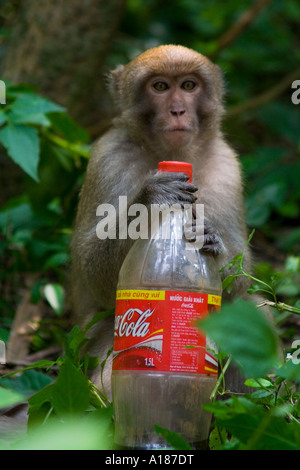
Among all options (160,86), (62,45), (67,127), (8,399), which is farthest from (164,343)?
(62,45)

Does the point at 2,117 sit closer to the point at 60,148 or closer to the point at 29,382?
the point at 60,148

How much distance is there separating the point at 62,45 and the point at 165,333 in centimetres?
396

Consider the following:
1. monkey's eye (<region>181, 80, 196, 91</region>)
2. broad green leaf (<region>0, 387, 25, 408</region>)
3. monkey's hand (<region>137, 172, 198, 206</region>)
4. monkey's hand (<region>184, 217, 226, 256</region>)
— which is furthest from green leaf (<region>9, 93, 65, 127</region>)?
broad green leaf (<region>0, 387, 25, 408</region>)

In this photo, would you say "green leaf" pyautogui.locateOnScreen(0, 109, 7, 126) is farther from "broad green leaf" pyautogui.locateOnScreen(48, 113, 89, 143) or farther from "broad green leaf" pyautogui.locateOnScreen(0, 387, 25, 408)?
"broad green leaf" pyautogui.locateOnScreen(0, 387, 25, 408)

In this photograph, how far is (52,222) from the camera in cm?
507

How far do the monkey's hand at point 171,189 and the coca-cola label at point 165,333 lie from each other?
56 cm

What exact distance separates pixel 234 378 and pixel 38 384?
106 centimetres

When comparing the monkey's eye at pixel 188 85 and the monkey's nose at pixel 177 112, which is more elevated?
the monkey's eye at pixel 188 85

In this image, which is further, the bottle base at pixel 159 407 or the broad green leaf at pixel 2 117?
the broad green leaf at pixel 2 117

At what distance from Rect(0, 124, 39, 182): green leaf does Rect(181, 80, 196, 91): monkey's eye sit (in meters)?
0.98

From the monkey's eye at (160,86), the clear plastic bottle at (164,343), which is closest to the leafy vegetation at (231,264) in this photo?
the clear plastic bottle at (164,343)

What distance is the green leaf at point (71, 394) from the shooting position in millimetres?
2199

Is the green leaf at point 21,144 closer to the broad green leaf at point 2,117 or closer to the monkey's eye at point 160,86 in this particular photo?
the broad green leaf at point 2,117

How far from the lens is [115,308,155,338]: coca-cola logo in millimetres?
2611
